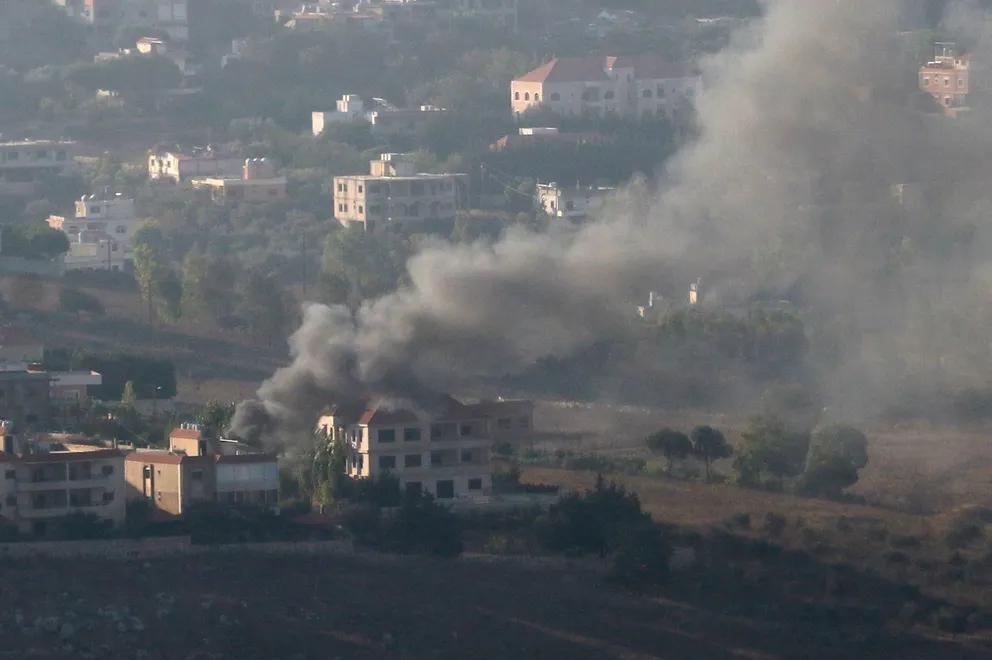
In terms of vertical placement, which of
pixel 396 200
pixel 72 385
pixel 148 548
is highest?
pixel 396 200

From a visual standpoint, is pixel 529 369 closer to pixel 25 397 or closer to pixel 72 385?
pixel 72 385

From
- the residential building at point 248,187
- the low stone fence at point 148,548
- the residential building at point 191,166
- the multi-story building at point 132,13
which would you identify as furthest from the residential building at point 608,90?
the low stone fence at point 148,548

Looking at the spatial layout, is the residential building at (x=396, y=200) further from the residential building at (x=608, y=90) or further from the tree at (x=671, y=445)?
the tree at (x=671, y=445)

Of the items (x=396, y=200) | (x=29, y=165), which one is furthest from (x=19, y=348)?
(x=29, y=165)

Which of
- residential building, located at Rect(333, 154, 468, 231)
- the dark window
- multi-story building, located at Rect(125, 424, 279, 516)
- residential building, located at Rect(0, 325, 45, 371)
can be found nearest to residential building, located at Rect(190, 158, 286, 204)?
residential building, located at Rect(333, 154, 468, 231)

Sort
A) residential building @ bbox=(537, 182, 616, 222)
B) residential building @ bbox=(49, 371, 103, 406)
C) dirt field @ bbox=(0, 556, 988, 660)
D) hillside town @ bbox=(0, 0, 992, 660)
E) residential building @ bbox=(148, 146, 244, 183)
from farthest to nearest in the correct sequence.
Result: residential building @ bbox=(148, 146, 244, 183) < residential building @ bbox=(537, 182, 616, 222) < residential building @ bbox=(49, 371, 103, 406) < hillside town @ bbox=(0, 0, 992, 660) < dirt field @ bbox=(0, 556, 988, 660)

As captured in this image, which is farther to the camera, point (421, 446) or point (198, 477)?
point (421, 446)

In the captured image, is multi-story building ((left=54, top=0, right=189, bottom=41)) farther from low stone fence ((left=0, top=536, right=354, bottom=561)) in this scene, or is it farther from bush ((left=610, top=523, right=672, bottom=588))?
bush ((left=610, top=523, right=672, bottom=588))
